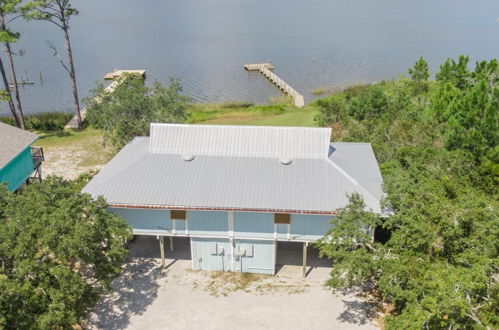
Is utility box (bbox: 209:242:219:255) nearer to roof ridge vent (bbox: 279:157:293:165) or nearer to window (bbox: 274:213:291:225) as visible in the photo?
window (bbox: 274:213:291:225)

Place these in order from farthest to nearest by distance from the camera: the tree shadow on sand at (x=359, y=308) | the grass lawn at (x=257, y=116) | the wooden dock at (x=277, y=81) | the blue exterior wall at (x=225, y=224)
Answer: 1. the wooden dock at (x=277, y=81)
2. the grass lawn at (x=257, y=116)
3. the blue exterior wall at (x=225, y=224)
4. the tree shadow on sand at (x=359, y=308)

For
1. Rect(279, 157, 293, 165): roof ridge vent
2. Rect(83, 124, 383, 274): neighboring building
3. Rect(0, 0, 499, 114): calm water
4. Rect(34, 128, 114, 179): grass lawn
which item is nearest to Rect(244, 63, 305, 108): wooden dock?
Rect(0, 0, 499, 114): calm water

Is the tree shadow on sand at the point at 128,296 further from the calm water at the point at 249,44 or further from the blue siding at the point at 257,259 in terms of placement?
the calm water at the point at 249,44

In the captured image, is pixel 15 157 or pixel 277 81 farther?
pixel 277 81

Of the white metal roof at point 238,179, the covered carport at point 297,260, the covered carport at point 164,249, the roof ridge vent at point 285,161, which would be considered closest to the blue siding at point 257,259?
the covered carport at point 297,260

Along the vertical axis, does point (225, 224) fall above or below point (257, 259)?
above

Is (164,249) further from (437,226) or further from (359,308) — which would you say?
(437,226)

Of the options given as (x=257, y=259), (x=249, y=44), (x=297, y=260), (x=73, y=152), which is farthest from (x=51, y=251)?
(x=249, y=44)
